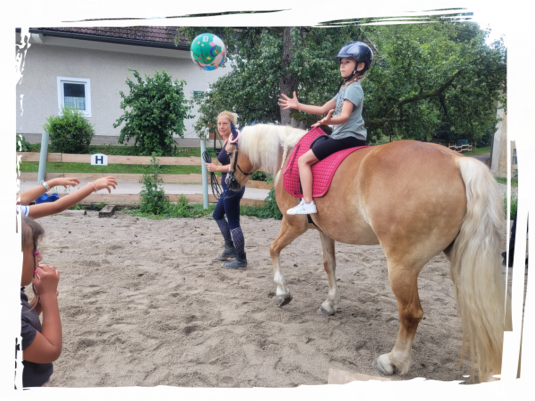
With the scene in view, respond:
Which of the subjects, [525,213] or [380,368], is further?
[525,213]

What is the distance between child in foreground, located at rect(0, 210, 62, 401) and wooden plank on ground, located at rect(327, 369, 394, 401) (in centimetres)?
106

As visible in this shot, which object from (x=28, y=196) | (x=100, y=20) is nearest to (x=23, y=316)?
(x=28, y=196)

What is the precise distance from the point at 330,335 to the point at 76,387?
1.98m

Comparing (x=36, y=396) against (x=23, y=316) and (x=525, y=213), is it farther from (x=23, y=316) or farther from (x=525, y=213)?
(x=525, y=213)

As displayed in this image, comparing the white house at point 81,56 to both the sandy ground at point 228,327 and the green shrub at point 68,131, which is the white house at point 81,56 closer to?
the green shrub at point 68,131

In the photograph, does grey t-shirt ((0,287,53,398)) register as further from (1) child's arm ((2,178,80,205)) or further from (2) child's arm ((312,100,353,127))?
(2) child's arm ((312,100,353,127))

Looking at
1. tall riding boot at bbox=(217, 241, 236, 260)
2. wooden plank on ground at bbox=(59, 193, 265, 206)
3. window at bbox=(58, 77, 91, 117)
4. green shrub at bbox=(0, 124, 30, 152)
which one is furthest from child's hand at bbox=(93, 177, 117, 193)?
window at bbox=(58, 77, 91, 117)

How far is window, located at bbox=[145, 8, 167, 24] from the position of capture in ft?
48.0

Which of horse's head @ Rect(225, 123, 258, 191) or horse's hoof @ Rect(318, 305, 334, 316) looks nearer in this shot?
horse's hoof @ Rect(318, 305, 334, 316)

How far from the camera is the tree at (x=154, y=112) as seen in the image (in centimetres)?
1278

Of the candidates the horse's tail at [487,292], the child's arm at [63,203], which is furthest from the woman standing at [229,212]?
the horse's tail at [487,292]

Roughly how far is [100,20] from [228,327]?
14544 millimetres

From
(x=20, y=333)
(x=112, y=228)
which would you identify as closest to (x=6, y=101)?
(x=112, y=228)

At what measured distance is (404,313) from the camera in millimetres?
2566
